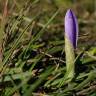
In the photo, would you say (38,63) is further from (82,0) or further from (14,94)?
(82,0)

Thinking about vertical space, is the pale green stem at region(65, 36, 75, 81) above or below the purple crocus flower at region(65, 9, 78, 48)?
below

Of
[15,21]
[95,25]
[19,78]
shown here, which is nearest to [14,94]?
[19,78]

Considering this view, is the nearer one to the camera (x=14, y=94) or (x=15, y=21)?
(x=14, y=94)

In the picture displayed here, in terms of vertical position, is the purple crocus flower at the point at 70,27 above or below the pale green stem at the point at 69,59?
above

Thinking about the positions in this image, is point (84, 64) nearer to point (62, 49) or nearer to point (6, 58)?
point (62, 49)

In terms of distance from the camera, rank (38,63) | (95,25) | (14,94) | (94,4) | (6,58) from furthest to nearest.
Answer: (94,4), (95,25), (38,63), (6,58), (14,94)

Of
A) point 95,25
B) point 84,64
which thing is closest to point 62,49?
point 84,64

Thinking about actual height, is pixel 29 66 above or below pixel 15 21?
below

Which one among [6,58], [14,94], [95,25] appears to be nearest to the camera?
[14,94]

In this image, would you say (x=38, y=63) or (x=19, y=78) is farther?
(x=38, y=63)
